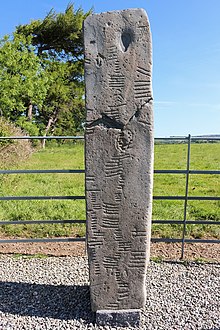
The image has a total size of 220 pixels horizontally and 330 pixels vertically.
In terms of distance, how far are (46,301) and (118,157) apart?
67.1 inches

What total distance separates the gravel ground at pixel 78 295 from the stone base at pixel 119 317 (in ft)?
→ 0.28

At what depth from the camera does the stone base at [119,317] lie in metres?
2.83

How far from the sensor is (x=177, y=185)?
329 inches

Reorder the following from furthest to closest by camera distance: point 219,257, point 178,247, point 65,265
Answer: point 178,247 → point 219,257 → point 65,265

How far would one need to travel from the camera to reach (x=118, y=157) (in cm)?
262

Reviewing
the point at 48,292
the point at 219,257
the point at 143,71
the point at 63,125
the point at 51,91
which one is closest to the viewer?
the point at 143,71

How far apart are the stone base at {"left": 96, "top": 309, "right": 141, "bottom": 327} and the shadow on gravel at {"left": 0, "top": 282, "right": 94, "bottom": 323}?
0.11 metres

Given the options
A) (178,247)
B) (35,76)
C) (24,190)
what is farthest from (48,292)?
(35,76)

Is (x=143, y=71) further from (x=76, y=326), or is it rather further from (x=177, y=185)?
(x=177, y=185)

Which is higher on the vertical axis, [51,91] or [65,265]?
[51,91]

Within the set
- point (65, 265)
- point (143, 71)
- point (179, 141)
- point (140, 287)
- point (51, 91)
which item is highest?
point (51, 91)

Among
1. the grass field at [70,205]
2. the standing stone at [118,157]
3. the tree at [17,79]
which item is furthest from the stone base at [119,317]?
the tree at [17,79]

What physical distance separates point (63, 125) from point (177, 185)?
605 inches

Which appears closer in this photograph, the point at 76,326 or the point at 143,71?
the point at 143,71
